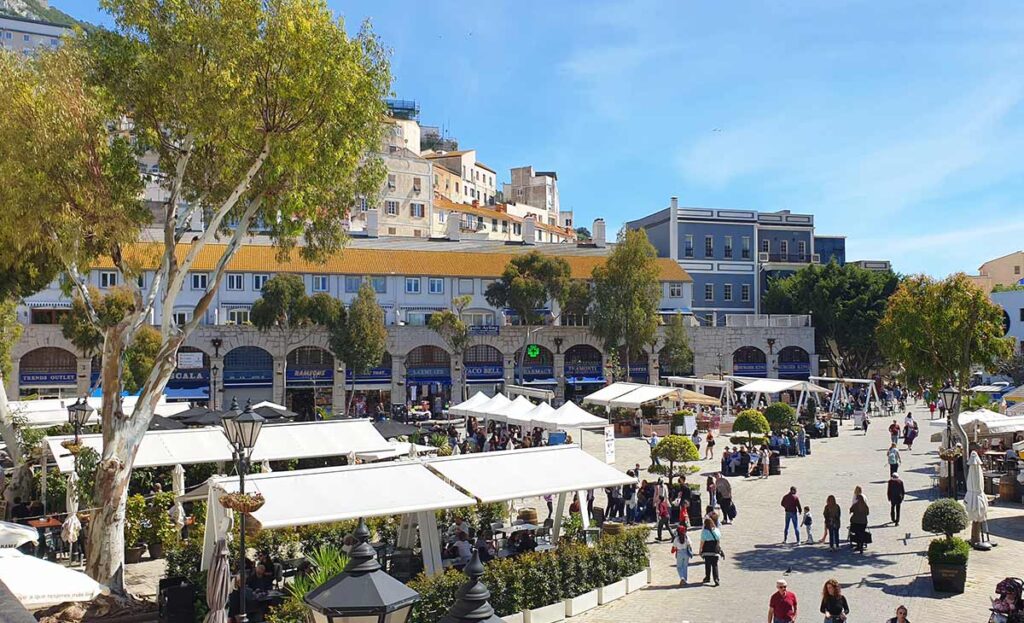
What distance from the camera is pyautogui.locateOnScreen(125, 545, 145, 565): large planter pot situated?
17.7 m

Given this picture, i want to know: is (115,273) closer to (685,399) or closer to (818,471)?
(685,399)

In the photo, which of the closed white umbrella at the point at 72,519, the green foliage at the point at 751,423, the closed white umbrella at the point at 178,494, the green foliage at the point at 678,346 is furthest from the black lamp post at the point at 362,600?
the green foliage at the point at 678,346

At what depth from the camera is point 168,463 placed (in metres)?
19.6

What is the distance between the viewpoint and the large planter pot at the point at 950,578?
14000 millimetres

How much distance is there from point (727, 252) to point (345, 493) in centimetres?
5580

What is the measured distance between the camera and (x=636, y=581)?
1543cm

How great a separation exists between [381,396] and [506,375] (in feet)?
26.0

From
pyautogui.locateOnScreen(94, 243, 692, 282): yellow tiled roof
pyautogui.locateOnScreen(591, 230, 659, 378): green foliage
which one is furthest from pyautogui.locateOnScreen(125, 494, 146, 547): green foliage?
pyautogui.locateOnScreen(591, 230, 659, 378): green foliage

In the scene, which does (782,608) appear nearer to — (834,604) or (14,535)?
(834,604)

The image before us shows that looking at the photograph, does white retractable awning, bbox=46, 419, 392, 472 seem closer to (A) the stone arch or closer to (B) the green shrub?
(B) the green shrub

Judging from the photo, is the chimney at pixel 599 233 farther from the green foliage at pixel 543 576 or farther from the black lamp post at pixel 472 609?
the black lamp post at pixel 472 609

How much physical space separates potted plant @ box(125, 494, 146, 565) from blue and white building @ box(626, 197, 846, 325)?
4992 centimetres

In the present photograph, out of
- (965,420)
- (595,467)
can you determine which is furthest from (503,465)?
(965,420)

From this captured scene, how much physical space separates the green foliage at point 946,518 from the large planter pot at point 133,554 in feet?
51.2
